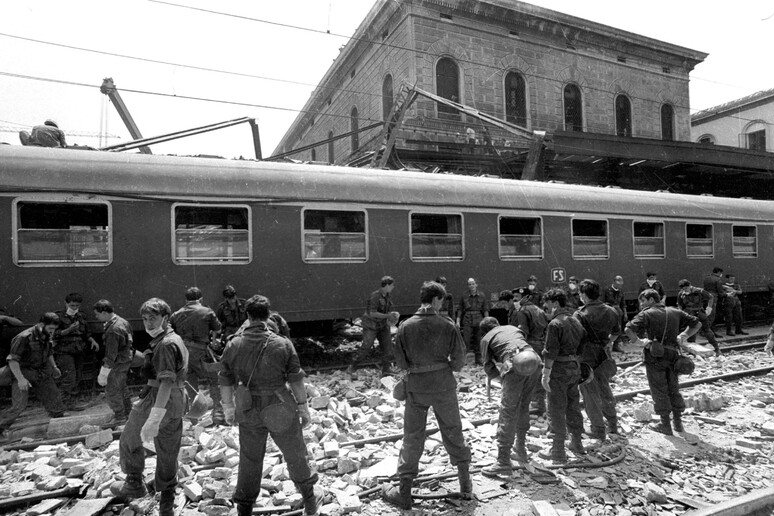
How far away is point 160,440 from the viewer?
383 cm

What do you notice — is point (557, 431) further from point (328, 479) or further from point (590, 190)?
point (590, 190)

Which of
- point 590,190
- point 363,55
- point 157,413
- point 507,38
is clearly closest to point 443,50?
point 507,38

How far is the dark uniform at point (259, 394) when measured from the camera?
361cm

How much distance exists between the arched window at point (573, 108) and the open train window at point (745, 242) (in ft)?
31.6

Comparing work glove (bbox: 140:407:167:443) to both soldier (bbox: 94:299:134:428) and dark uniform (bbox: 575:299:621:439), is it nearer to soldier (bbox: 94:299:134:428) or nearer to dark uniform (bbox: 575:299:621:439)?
soldier (bbox: 94:299:134:428)

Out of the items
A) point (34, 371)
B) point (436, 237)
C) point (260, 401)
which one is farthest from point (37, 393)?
point (436, 237)

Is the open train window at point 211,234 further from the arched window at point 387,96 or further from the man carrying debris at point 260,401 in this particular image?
the arched window at point 387,96

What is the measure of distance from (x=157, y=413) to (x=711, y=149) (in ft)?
67.2

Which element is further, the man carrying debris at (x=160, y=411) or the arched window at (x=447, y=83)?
the arched window at (x=447, y=83)

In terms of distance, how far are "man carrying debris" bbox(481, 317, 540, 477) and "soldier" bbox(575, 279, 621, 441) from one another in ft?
3.17

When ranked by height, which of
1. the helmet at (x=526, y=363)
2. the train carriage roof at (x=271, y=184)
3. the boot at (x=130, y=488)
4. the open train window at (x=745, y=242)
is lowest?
the boot at (x=130, y=488)

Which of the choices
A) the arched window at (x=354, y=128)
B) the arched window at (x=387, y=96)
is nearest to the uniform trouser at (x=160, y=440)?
the arched window at (x=387, y=96)

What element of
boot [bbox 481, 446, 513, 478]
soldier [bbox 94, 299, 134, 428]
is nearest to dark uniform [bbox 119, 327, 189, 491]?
soldier [bbox 94, 299, 134, 428]

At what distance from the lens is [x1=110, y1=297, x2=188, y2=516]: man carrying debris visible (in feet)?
12.5
